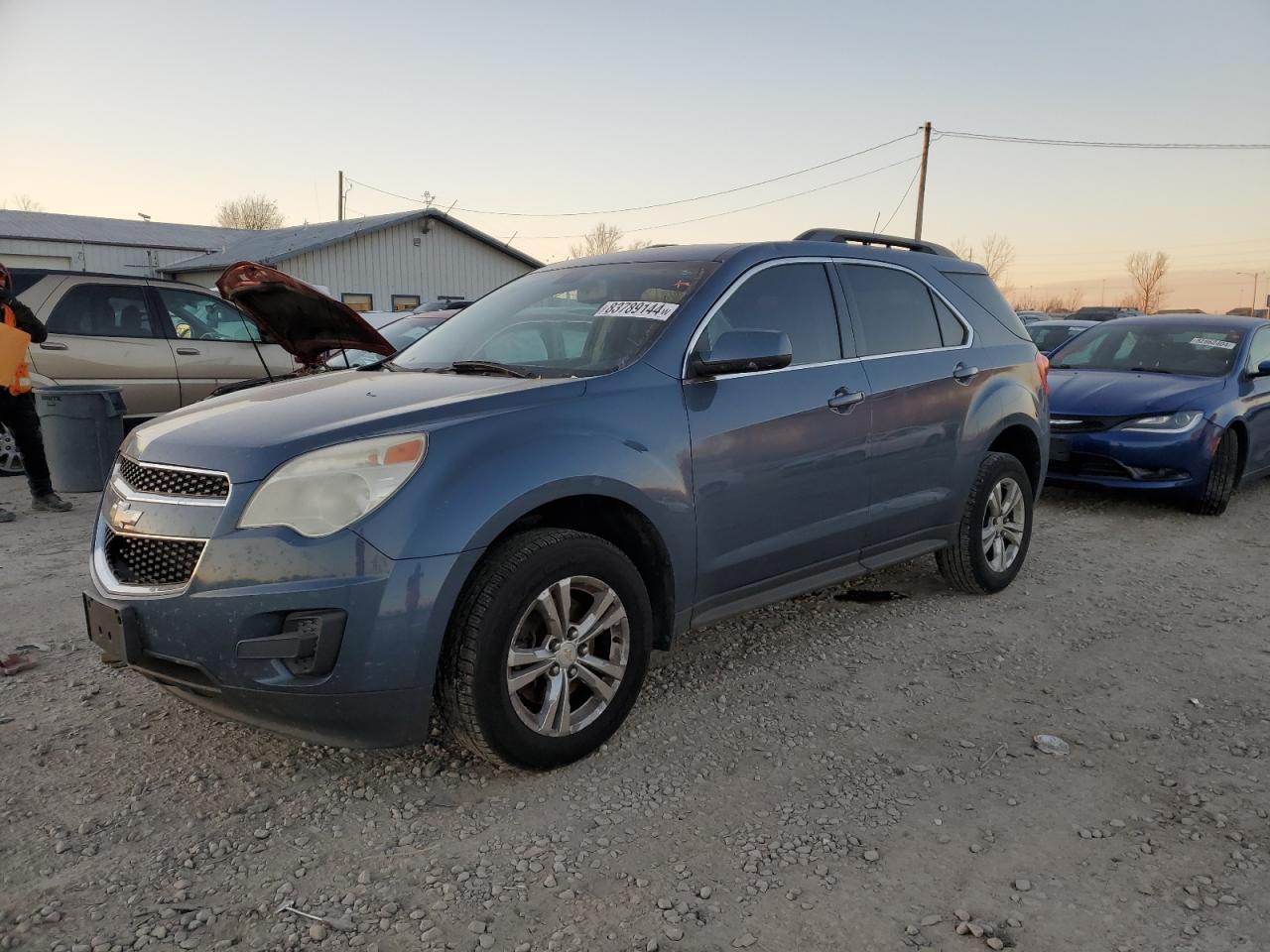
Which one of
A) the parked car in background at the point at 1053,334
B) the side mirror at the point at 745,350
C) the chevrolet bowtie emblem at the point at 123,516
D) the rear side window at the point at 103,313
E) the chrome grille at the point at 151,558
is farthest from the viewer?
the parked car in background at the point at 1053,334

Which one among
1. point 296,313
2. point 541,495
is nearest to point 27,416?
point 296,313

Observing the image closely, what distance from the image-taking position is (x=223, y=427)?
277cm

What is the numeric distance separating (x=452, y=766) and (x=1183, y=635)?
3530 mm

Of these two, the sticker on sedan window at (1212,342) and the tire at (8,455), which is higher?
the sticker on sedan window at (1212,342)

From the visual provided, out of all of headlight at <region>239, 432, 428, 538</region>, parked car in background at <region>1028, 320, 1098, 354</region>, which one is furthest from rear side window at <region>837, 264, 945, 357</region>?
parked car in background at <region>1028, 320, 1098, 354</region>

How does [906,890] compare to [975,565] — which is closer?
[906,890]

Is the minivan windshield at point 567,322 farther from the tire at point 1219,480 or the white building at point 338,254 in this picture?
the white building at point 338,254

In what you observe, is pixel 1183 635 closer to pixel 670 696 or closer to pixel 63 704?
pixel 670 696

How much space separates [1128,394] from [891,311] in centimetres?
393

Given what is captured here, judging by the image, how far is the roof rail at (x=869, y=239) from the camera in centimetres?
422

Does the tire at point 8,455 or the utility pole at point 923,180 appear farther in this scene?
the utility pole at point 923,180

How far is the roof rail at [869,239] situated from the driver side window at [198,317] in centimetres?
580

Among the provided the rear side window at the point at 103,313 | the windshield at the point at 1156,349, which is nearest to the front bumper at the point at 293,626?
the rear side window at the point at 103,313

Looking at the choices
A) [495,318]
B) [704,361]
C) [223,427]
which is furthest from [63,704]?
[704,361]
